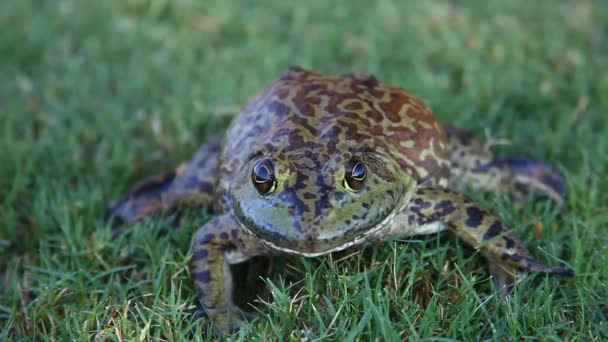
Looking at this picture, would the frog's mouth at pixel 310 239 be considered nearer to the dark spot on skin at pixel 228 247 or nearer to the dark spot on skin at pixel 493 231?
the dark spot on skin at pixel 228 247

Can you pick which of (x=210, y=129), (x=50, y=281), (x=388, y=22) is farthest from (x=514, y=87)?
(x=50, y=281)

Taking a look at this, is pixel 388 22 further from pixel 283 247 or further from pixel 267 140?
pixel 283 247

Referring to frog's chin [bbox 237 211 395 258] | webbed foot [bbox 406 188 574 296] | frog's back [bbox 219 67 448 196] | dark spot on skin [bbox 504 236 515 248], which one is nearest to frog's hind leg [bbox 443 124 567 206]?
frog's back [bbox 219 67 448 196]

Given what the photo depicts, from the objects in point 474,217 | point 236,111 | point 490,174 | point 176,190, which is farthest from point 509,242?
point 236,111

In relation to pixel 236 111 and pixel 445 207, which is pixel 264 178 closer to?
pixel 445 207

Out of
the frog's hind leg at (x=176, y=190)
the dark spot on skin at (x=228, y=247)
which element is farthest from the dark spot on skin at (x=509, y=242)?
the frog's hind leg at (x=176, y=190)

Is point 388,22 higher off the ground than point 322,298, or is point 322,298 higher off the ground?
point 388,22

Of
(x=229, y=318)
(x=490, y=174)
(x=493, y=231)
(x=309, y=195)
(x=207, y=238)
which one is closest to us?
(x=309, y=195)
